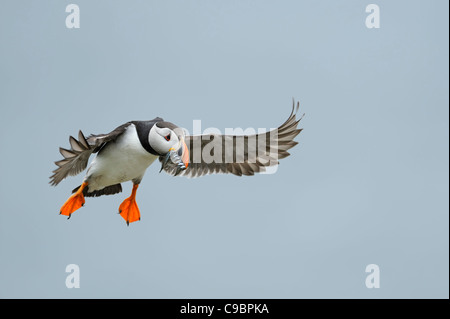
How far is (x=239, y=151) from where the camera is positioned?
1195cm

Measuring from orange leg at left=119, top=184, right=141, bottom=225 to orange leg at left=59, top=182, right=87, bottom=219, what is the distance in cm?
89

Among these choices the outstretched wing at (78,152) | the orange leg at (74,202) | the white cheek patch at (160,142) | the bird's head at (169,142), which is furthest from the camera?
the orange leg at (74,202)

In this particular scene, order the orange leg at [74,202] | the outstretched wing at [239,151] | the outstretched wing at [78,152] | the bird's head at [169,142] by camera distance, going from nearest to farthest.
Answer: the outstretched wing at [78,152]
the bird's head at [169,142]
the orange leg at [74,202]
the outstretched wing at [239,151]

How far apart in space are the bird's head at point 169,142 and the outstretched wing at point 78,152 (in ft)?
2.43

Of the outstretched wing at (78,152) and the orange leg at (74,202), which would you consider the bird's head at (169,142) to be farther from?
Result: the orange leg at (74,202)

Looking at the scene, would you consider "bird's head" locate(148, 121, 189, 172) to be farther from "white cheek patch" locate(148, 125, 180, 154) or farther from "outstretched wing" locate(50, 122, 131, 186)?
"outstretched wing" locate(50, 122, 131, 186)

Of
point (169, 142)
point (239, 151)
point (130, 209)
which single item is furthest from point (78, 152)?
point (239, 151)

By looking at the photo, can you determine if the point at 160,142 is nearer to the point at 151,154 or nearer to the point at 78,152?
the point at 151,154

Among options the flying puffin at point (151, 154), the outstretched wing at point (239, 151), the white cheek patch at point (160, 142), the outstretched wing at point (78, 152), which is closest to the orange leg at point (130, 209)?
the flying puffin at point (151, 154)

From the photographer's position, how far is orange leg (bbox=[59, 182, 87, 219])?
11.0 metres

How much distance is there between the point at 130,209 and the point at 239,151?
2.26 meters

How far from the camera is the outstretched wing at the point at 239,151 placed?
11.4 m

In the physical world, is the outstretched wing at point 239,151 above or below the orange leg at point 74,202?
above

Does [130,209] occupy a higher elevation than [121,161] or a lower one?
lower
